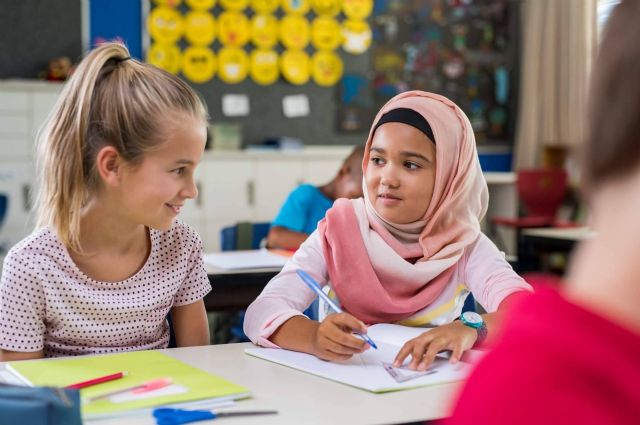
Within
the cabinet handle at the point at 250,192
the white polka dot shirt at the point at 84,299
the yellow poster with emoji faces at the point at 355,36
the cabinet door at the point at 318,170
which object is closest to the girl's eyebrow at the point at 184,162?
the white polka dot shirt at the point at 84,299

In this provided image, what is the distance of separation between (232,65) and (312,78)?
66 centimetres

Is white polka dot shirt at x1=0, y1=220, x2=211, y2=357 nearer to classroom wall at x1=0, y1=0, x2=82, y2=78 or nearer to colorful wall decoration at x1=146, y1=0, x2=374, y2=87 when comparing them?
classroom wall at x1=0, y1=0, x2=82, y2=78

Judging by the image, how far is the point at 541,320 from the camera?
38cm

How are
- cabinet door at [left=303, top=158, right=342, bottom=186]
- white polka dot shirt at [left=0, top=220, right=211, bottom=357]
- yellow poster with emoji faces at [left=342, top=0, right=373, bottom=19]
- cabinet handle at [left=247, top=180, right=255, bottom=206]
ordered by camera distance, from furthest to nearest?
yellow poster with emoji faces at [left=342, top=0, right=373, bottom=19]
cabinet door at [left=303, top=158, right=342, bottom=186]
cabinet handle at [left=247, top=180, right=255, bottom=206]
white polka dot shirt at [left=0, top=220, right=211, bottom=357]

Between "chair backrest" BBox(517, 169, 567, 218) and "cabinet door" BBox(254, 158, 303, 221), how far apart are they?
1.72m

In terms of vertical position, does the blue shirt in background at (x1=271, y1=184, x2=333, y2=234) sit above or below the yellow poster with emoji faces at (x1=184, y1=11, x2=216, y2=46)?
below

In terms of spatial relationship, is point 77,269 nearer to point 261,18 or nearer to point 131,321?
point 131,321

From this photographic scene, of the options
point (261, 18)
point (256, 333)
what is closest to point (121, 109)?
point (256, 333)

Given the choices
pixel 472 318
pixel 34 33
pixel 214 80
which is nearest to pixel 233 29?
pixel 214 80

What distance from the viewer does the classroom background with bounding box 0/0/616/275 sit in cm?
575

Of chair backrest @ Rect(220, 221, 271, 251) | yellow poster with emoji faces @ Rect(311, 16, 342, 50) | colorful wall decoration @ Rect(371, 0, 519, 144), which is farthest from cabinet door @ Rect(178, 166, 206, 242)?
chair backrest @ Rect(220, 221, 271, 251)

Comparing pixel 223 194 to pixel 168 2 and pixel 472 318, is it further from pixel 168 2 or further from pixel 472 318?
pixel 472 318

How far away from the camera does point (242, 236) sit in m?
3.21

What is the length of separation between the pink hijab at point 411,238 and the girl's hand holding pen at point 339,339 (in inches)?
11.8
